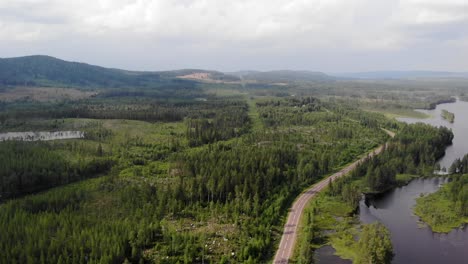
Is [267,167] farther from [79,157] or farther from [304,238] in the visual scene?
[79,157]

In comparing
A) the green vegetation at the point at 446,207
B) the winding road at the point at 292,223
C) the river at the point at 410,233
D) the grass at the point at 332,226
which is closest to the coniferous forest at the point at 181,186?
the grass at the point at 332,226

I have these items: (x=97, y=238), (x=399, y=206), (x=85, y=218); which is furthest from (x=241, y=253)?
(x=399, y=206)

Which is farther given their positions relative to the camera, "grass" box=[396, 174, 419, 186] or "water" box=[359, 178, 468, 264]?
"grass" box=[396, 174, 419, 186]

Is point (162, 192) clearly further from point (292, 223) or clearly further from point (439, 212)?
point (439, 212)

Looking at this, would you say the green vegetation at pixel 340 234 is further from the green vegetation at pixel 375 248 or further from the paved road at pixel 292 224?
the paved road at pixel 292 224

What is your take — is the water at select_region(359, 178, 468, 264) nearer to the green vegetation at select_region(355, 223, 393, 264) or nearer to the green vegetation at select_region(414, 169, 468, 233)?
the green vegetation at select_region(414, 169, 468, 233)

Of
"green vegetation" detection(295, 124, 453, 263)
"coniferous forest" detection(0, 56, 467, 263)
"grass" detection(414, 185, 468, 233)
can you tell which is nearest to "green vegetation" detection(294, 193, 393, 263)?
"green vegetation" detection(295, 124, 453, 263)

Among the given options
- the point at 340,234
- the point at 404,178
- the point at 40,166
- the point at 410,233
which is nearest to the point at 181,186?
the point at 340,234
